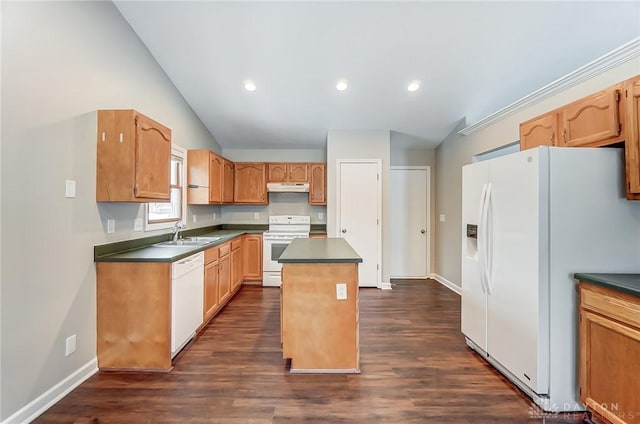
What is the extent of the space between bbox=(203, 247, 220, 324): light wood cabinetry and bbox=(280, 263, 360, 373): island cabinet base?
135 cm

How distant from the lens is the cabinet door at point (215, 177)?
4.30m

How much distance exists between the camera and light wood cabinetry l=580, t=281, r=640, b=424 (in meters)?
1.49

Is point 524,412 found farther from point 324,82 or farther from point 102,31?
point 102,31

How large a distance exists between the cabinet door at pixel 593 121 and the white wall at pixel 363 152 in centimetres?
272

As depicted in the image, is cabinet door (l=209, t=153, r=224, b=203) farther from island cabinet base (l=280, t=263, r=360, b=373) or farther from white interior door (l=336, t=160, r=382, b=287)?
island cabinet base (l=280, t=263, r=360, b=373)

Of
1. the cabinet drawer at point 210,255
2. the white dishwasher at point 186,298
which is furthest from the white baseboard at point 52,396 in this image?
the cabinet drawer at point 210,255

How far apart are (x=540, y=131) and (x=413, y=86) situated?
1.70m

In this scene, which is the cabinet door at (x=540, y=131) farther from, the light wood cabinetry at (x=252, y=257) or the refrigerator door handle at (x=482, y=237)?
the light wood cabinetry at (x=252, y=257)

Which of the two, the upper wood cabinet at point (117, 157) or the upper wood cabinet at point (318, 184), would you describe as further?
the upper wood cabinet at point (318, 184)

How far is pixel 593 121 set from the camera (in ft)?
6.48

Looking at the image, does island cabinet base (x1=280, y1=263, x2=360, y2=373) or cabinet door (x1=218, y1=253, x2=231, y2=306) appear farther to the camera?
cabinet door (x1=218, y1=253, x2=231, y2=306)

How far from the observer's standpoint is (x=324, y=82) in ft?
12.0

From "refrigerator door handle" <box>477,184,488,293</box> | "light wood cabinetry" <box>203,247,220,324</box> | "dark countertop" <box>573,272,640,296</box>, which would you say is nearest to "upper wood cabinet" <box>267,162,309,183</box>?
"light wood cabinetry" <box>203,247,220,324</box>

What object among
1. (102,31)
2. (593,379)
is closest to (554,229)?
(593,379)
